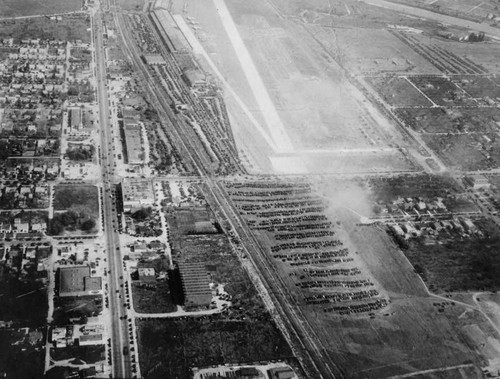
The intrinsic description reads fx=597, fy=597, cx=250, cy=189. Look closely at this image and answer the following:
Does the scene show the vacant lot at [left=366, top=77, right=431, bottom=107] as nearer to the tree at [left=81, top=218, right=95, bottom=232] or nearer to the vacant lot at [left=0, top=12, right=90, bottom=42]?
the vacant lot at [left=0, top=12, right=90, bottom=42]

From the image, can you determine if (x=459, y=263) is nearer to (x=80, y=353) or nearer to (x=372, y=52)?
(x=80, y=353)

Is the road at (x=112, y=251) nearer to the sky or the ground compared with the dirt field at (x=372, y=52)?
nearer to the ground

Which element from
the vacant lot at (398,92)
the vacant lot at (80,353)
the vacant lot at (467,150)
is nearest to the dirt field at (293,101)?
the vacant lot at (398,92)

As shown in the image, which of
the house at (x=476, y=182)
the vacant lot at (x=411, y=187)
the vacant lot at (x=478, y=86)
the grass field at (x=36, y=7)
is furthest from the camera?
the grass field at (x=36, y=7)

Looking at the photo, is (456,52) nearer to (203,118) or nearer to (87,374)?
(203,118)

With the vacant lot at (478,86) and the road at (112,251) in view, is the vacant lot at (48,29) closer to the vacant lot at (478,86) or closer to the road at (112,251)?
the road at (112,251)

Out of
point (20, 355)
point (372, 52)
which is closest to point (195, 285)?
point (20, 355)
